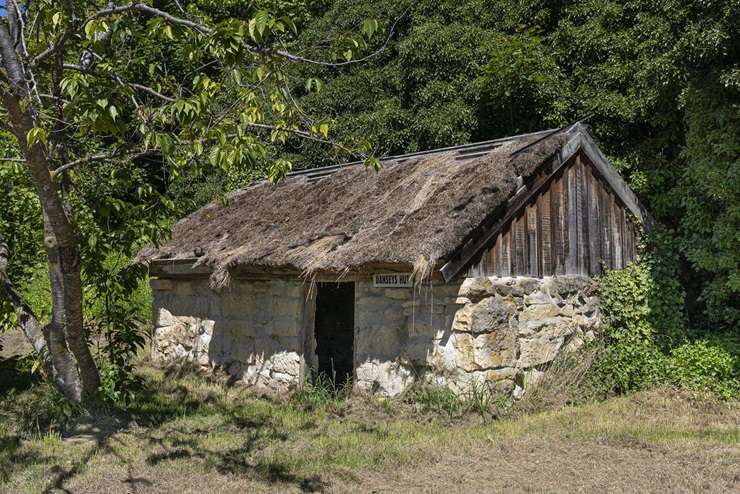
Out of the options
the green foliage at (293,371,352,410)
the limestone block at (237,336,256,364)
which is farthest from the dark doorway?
the green foliage at (293,371,352,410)

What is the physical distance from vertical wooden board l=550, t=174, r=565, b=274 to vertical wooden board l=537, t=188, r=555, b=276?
0.06m

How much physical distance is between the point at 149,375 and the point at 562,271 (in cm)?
685

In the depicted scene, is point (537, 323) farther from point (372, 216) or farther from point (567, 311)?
point (372, 216)

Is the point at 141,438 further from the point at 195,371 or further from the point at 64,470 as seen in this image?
the point at 195,371

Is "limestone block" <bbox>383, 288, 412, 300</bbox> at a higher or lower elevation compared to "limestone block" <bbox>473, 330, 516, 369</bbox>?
higher

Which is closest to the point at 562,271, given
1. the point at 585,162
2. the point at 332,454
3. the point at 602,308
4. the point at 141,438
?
the point at 602,308

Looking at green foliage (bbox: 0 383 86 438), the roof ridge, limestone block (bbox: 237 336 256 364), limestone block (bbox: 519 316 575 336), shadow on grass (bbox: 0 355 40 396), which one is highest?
the roof ridge

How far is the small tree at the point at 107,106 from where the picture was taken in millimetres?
5137

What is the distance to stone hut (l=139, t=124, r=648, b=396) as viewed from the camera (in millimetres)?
7879

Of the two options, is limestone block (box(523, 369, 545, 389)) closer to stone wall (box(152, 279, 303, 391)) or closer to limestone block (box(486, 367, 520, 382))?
limestone block (box(486, 367, 520, 382))

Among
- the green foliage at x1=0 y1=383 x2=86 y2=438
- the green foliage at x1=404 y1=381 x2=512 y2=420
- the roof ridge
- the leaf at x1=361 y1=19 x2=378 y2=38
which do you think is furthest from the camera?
the roof ridge

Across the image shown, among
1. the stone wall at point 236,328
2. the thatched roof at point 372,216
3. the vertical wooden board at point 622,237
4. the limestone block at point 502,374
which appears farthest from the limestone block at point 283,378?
the vertical wooden board at point 622,237

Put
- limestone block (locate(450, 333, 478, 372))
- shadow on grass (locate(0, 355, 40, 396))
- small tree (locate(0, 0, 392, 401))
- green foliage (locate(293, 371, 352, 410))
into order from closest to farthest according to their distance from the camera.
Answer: small tree (locate(0, 0, 392, 401)) → limestone block (locate(450, 333, 478, 372)) → green foliage (locate(293, 371, 352, 410)) → shadow on grass (locate(0, 355, 40, 396))

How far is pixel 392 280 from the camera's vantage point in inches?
331
